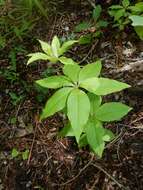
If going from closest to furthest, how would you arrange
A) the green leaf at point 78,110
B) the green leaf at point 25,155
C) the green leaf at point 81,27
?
the green leaf at point 78,110, the green leaf at point 25,155, the green leaf at point 81,27

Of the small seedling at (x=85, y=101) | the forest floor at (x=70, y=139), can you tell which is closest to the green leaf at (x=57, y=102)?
the small seedling at (x=85, y=101)

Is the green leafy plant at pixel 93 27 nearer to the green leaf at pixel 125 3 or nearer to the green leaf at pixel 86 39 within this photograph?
the green leaf at pixel 86 39

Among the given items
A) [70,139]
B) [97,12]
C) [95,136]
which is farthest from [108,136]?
[97,12]

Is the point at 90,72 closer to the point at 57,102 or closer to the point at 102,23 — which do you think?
the point at 57,102

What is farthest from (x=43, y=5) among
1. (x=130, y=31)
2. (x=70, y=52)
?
(x=130, y=31)

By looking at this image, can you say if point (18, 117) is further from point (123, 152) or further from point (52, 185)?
point (123, 152)

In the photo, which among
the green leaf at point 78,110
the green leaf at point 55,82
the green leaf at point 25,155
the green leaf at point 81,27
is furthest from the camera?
the green leaf at point 81,27
